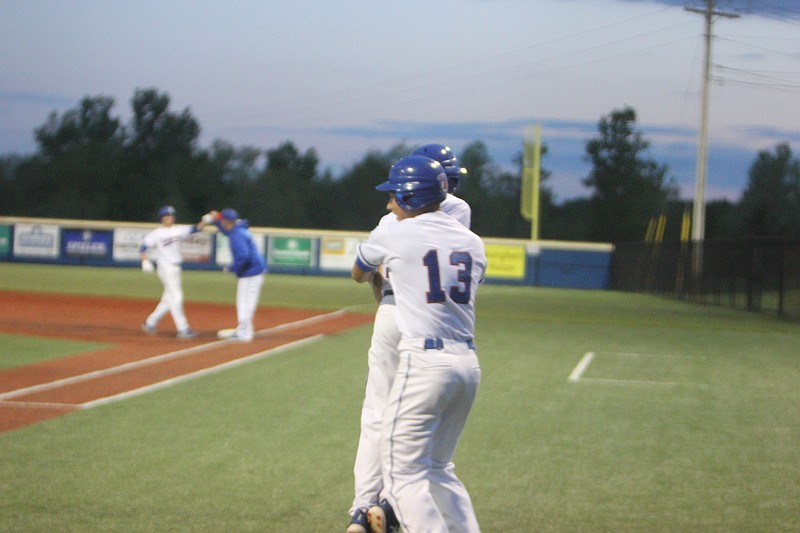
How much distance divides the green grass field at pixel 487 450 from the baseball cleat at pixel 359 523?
81cm

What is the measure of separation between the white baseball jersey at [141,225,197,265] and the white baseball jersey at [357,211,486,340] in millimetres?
12033

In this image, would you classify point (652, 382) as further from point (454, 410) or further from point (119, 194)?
point (119, 194)

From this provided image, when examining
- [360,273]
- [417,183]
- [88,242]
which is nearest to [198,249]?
[88,242]

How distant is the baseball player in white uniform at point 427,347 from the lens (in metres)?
4.72

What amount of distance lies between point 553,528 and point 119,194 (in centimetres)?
8086

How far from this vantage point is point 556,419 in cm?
1006

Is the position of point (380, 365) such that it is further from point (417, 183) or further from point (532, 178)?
point (532, 178)

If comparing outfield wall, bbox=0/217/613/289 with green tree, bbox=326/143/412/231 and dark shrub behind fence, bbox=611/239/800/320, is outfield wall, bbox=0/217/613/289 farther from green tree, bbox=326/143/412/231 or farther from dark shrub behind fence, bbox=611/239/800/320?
green tree, bbox=326/143/412/231

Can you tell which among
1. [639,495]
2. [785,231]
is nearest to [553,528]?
[639,495]

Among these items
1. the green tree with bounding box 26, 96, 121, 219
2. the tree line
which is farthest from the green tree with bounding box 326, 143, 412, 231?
the green tree with bounding box 26, 96, 121, 219

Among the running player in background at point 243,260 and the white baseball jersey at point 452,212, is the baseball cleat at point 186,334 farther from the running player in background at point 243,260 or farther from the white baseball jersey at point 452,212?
the white baseball jersey at point 452,212

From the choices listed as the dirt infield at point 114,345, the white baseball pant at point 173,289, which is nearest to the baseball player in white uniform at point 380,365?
the dirt infield at point 114,345

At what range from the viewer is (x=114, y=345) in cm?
1570

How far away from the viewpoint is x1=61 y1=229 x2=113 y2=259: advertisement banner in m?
45.5
